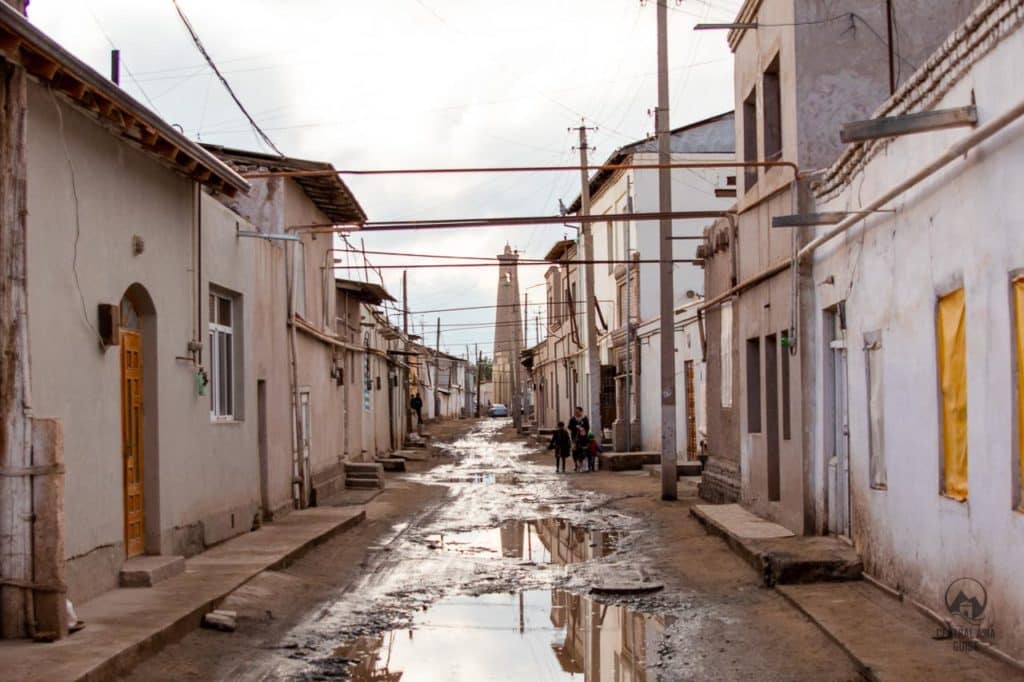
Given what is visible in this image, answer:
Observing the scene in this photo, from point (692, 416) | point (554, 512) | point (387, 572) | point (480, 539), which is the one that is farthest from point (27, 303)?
point (692, 416)

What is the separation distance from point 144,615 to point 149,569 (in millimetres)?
1759

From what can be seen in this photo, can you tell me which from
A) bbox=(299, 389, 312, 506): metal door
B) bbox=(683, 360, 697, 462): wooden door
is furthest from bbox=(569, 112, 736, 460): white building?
bbox=(299, 389, 312, 506): metal door

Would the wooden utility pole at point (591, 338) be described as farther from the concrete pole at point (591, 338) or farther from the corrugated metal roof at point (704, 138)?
the corrugated metal roof at point (704, 138)

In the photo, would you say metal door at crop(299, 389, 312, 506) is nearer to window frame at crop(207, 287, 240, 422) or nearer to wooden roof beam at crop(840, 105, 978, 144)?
window frame at crop(207, 287, 240, 422)

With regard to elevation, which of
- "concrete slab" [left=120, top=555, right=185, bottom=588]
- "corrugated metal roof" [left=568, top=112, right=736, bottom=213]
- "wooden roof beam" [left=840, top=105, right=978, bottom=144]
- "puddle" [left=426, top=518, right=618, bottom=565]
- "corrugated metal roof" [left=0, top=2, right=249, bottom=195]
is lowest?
"puddle" [left=426, top=518, right=618, bottom=565]

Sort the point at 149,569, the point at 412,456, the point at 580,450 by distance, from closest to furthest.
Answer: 1. the point at 149,569
2. the point at 580,450
3. the point at 412,456

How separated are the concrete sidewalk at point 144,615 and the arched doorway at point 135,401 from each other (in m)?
0.72

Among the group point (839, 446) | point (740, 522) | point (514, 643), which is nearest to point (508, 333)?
A: point (740, 522)

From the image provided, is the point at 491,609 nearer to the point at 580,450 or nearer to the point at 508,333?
the point at 580,450

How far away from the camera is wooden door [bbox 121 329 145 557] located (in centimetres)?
1187

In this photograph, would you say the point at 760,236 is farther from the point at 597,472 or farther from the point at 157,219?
the point at 597,472

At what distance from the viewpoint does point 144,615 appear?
375 inches

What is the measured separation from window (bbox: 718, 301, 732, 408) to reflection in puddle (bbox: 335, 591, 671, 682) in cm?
889

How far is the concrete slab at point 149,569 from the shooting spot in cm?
1103
